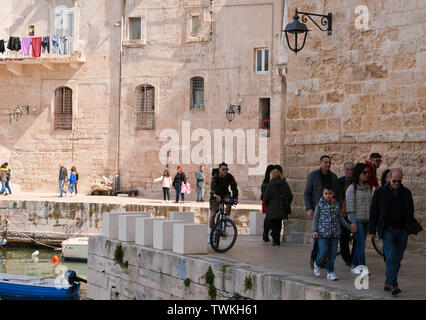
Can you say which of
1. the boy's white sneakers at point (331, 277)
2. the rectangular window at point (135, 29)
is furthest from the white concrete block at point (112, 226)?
the rectangular window at point (135, 29)

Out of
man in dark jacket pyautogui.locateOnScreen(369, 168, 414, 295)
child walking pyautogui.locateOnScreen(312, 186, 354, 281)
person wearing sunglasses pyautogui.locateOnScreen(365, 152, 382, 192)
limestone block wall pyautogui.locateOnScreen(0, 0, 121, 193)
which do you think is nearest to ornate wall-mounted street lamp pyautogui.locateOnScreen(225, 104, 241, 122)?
limestone block wall pyautogui.locateOnScreen(0, 0, 121, 193)

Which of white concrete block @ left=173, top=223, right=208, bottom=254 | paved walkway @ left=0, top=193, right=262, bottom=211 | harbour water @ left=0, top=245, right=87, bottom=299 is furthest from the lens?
paved walkway @ left=0, top=193, right=262, bottom=211

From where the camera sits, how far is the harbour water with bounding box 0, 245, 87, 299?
2186 centimetres

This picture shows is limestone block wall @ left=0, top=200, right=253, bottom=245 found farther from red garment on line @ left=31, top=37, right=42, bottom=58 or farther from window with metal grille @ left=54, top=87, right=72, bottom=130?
red garment on line @ left=31, top=37, right=42, bottom=58

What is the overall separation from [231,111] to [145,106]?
4375 millimetres

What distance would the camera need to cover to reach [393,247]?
8352mm

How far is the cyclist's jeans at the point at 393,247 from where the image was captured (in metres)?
8.31

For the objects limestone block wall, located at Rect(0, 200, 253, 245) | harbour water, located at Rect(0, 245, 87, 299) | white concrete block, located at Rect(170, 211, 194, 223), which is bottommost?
harbour water, located at Rect(0, 245, 87, 299)

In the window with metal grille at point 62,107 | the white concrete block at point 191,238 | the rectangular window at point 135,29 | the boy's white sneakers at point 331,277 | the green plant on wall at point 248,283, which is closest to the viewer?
the boy's white sneakers at point 331,277

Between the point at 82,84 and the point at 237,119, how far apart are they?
7409 mm

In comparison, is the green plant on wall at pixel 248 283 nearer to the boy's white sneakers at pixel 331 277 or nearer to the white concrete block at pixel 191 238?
the boy's white sneakers at pixel 331 277

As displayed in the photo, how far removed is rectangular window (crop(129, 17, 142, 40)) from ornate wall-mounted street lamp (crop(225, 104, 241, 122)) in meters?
5.62

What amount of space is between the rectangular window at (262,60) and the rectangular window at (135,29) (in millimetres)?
5567

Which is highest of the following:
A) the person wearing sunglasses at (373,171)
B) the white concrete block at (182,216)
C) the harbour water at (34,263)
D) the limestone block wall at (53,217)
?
the person wearing sunglasses at (373,171)
